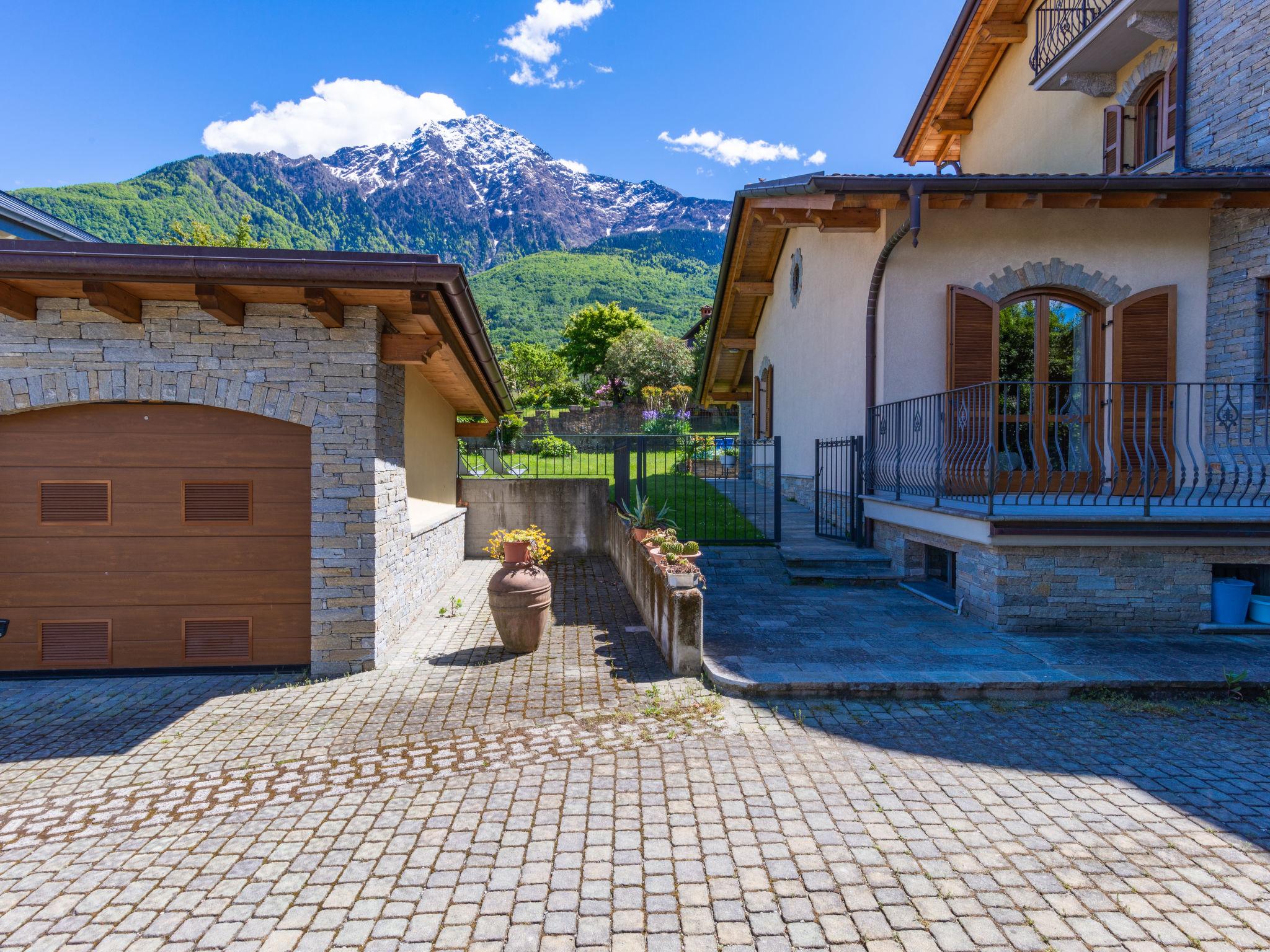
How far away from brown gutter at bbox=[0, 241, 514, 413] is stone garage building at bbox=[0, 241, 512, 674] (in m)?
0.19

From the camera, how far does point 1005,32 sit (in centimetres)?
1187

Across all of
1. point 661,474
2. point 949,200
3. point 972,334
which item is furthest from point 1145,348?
point 661,474

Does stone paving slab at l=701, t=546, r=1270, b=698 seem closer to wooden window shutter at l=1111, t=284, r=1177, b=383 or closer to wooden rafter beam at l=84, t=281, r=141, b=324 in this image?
wooden window shutter at l=1111, t=284, r=1177, b=383

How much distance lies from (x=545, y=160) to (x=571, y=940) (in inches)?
8382

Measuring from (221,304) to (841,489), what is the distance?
26.2 feet

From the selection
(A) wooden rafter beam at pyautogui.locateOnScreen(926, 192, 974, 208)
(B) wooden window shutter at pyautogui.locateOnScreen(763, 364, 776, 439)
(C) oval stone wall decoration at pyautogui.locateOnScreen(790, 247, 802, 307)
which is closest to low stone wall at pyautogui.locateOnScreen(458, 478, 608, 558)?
(C) oval stone wall decoration at pyautogui.locateOnScreen(790, 247, 802, 307)

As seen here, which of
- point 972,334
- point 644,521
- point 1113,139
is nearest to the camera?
point 644,521

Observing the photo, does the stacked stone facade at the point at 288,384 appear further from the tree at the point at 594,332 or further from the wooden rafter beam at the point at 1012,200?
the tree at the point at 594,332

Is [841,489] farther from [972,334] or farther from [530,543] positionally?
[530,543]

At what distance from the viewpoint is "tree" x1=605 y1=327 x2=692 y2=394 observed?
123 ft

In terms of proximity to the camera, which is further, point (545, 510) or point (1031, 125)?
point (1031, 125)

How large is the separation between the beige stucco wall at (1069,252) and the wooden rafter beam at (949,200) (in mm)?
622

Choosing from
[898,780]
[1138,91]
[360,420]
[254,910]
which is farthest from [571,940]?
[1138,91]

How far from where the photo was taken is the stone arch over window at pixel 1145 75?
31.0 ft
